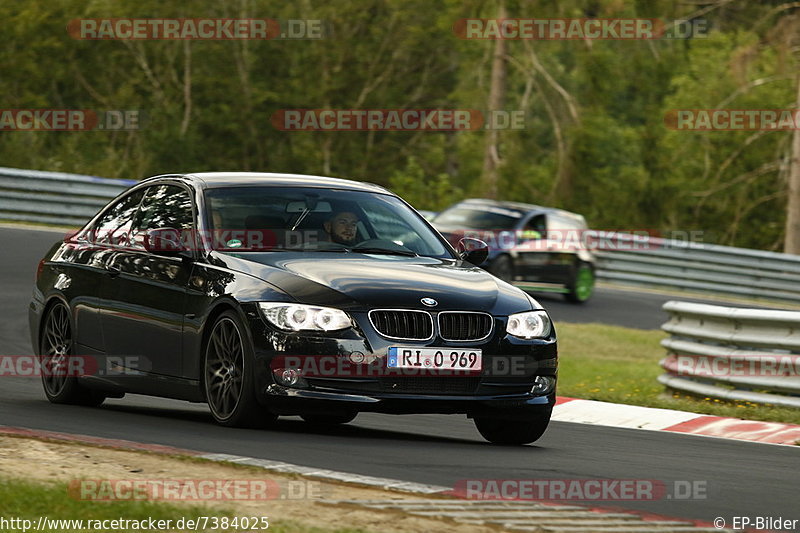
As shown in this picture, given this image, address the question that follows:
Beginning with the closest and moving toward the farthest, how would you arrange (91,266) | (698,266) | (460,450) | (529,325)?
1. (460,450)
2. (529,325)
3. (91,266)
4. (698,266)

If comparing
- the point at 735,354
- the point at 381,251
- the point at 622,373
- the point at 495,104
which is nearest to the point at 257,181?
the point at 381,251

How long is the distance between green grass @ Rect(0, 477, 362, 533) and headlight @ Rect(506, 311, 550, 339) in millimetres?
2868

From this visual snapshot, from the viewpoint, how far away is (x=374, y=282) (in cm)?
831

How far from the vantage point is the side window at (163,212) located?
9367 mm

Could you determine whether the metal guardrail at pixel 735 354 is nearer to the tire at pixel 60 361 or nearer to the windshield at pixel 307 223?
the windshield at pixel 307 223

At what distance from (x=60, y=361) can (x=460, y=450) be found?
3.30 meters

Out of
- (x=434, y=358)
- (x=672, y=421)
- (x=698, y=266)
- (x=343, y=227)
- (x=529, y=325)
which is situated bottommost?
(x=672, y=421)

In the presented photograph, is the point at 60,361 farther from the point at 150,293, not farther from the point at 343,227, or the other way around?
the point at 343,227

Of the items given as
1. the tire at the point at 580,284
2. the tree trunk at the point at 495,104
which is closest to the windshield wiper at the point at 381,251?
the tire at the point at 580,284

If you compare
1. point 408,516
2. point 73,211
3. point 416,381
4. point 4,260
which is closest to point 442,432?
point 416,381

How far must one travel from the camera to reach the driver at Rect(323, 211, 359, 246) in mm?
9141

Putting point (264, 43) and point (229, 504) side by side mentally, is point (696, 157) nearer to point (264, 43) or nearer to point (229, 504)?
point (264, 43)

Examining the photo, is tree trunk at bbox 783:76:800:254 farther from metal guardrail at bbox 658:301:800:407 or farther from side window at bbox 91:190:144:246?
side window at bbox 91:190:144:246

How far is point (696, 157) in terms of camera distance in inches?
1804
